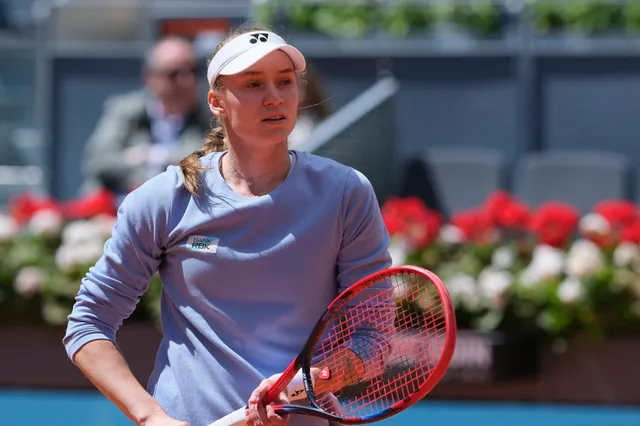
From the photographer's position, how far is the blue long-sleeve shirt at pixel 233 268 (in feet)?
8.37

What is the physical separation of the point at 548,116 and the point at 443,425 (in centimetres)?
343

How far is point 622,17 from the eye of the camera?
8945 mm

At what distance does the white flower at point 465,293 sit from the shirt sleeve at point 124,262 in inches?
139

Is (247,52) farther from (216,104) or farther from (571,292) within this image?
(571,292)

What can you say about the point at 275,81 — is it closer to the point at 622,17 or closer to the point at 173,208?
the point at 173,208

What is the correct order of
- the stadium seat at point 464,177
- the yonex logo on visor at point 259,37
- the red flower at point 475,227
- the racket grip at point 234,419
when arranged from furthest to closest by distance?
1. the stadium seat at point 464,177
2. the red flower at point 475,227
3. the yonex logo on visor at point 259,37
4. the racket grip at point 234,419

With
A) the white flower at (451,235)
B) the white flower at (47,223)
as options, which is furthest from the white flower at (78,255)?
the white flower at (451,235)

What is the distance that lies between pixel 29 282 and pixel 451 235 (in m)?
2.14

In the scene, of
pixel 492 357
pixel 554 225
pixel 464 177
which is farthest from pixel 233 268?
pixel 464 177

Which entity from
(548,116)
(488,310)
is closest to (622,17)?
(548,116)

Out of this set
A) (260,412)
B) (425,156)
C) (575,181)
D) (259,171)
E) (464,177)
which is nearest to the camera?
(260,412)

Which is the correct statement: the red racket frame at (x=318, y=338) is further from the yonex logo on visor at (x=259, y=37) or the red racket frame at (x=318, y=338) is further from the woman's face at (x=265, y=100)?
the yonex logo on visor at (x=259, y=37)

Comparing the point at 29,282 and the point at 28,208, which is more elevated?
the point at 28,208

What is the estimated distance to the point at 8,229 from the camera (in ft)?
22.3
